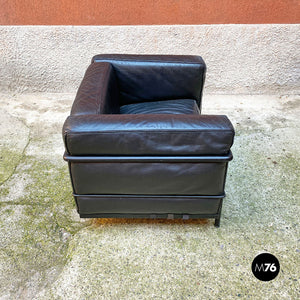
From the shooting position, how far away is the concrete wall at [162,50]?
9.89 feet

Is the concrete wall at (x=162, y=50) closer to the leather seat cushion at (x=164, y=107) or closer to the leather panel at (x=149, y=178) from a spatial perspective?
the leather seat cushion at (x=164, y=107)

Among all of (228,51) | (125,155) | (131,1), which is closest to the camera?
(125,155)

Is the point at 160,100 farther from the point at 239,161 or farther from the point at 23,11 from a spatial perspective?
the point at 23,11

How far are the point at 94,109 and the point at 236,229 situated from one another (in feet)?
3.49

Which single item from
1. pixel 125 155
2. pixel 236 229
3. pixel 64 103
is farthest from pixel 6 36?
pixel 236 229

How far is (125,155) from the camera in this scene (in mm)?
1445

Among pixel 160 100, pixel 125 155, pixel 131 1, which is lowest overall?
pixel 160 100

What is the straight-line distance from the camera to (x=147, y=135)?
1377 millimetres

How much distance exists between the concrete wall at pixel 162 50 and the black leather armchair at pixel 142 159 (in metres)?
1.39

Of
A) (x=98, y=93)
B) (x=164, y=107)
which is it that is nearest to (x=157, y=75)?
(x=164, y=107)

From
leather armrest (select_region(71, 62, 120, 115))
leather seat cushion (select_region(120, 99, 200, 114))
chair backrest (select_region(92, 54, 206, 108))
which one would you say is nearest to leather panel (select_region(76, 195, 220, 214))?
leather armrest (select_region(71, 62, 120, 115))

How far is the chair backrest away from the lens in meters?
2.18

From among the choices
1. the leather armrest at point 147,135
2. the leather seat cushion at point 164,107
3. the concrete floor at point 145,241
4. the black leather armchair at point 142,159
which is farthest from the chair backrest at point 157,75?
the leather armrest at point 147,135

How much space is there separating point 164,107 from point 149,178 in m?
0.81
